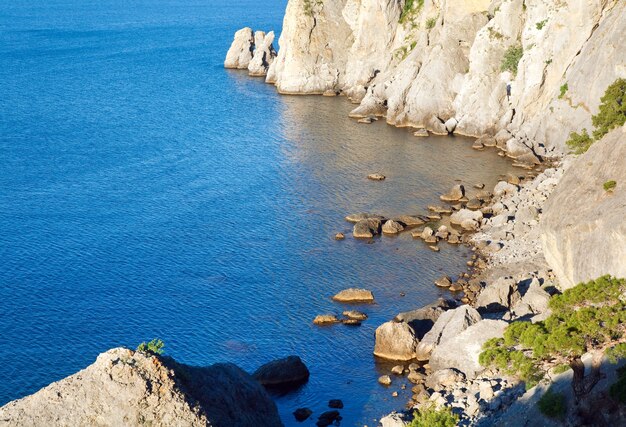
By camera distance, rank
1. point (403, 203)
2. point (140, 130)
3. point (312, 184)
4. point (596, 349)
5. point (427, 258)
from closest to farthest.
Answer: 1. point (596, 349)
2. point (427, 258)
3. point (403, 203)
4. point (312, 184)
5. point (140, 130)

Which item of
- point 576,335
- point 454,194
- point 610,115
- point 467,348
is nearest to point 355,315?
point 467,348

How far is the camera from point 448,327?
53844 millimetres


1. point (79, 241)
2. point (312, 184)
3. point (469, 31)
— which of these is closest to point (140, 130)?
point (312, 184)

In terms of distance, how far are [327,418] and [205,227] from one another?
32.6m

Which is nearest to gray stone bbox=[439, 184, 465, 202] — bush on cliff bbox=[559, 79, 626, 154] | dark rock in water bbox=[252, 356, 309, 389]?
bush on cliff bbox=[559, 79, 626, 154]

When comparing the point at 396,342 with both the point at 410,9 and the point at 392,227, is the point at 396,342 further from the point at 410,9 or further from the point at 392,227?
the point at 410,9

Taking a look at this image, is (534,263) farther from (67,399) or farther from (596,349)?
(67,399)

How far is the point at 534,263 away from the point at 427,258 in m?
9.23

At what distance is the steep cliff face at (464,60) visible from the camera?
294 feet

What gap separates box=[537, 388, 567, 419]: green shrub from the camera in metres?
35.4

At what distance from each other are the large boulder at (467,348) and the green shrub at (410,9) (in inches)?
3318

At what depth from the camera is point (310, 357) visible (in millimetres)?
55281

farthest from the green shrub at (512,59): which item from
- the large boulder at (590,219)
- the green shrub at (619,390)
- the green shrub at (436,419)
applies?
the green shrub at (619,390)

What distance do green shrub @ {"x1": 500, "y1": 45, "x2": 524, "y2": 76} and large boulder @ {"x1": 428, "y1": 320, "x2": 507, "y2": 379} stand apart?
57.6 m
